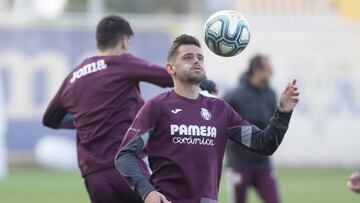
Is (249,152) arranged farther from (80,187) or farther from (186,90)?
(80,187)

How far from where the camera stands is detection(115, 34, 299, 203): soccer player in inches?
294

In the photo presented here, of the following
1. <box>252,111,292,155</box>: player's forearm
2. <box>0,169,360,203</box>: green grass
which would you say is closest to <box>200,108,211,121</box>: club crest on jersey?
<box>252,111,292,155</box>: player's forearm

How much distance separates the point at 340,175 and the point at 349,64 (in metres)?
3.79

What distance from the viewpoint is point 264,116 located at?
12.7m

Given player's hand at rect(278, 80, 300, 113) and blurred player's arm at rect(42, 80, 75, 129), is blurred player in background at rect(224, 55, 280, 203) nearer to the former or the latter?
blurred player's arm at rect(42, 80, 75, 129)

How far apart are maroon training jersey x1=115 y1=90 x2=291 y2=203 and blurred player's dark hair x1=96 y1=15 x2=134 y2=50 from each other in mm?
1690

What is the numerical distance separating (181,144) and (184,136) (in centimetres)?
6

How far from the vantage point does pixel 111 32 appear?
A: 920 centimetres

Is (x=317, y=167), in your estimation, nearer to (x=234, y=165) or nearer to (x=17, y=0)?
(x=17, y=0)

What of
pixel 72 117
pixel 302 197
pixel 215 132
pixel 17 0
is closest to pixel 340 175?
pixel 302 197

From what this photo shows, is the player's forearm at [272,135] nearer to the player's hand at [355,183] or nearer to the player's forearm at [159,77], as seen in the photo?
the player's hand at [355,183]

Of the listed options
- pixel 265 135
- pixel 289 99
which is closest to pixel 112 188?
pixel 265 135

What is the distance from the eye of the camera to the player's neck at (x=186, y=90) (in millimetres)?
7609

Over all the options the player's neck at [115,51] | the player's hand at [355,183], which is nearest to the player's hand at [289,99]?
the player's hand at [355,183]
